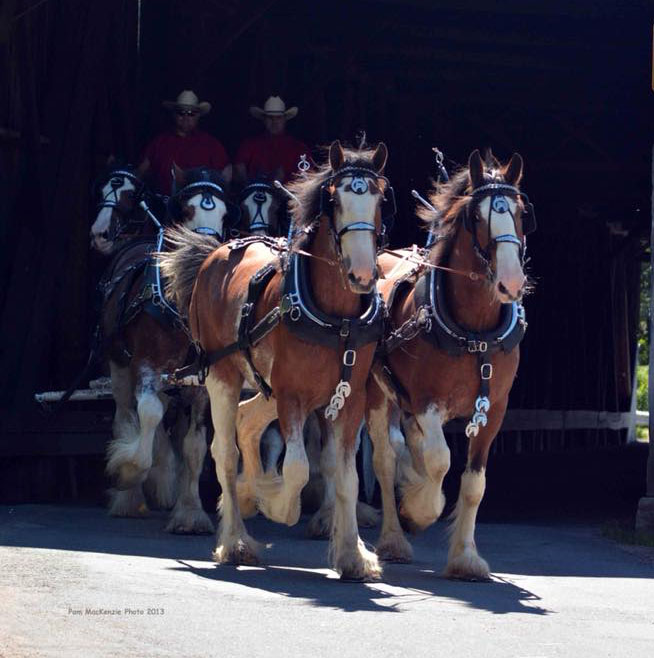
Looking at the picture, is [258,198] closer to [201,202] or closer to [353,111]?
[201,202]

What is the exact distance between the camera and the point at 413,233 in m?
22.0

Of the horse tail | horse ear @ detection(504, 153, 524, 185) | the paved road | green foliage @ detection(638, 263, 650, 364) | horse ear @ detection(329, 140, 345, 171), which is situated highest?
green foliage @ detection(638, 263, 650, 364)

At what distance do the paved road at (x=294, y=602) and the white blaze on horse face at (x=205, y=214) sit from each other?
2280mm

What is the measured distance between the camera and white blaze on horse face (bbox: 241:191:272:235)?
526 inches

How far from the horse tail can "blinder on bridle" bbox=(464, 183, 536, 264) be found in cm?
228

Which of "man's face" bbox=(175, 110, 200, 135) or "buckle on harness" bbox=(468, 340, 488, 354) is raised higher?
"man's face" bbox=(175, 110, 200, 135)

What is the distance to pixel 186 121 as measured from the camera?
14930 millimetres

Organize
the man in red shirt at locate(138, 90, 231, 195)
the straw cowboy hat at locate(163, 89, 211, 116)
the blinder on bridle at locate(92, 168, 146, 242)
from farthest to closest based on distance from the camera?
the straw cowboy hat at locate(163, 89, 211, 116), the man in red shirt at locate(138, 90, 231, 195), the blinder on bridle at locate(92, 168, 146, 242)

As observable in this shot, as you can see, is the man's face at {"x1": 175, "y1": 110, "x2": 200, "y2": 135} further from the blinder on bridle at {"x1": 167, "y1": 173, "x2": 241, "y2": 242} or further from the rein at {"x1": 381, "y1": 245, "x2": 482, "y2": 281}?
the rein at {"x1": 381, "y1": 245, "x2": 482, "y2": 281}

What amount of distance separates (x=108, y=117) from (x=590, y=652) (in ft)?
35.2

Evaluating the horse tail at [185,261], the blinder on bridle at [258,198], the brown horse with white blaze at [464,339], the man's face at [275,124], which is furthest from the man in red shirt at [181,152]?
the brown horse with white blaze at [464,339]

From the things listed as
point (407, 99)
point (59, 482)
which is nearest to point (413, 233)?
point (407, 99)

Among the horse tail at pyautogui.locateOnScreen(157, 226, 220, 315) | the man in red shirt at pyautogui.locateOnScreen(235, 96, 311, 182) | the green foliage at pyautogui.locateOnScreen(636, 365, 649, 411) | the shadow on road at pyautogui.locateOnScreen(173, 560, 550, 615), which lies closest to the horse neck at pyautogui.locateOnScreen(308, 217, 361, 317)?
the shadow on road at pyautogui.locateOnScreen(173, 560, 550, 615)

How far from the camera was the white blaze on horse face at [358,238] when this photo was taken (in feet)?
30.1
